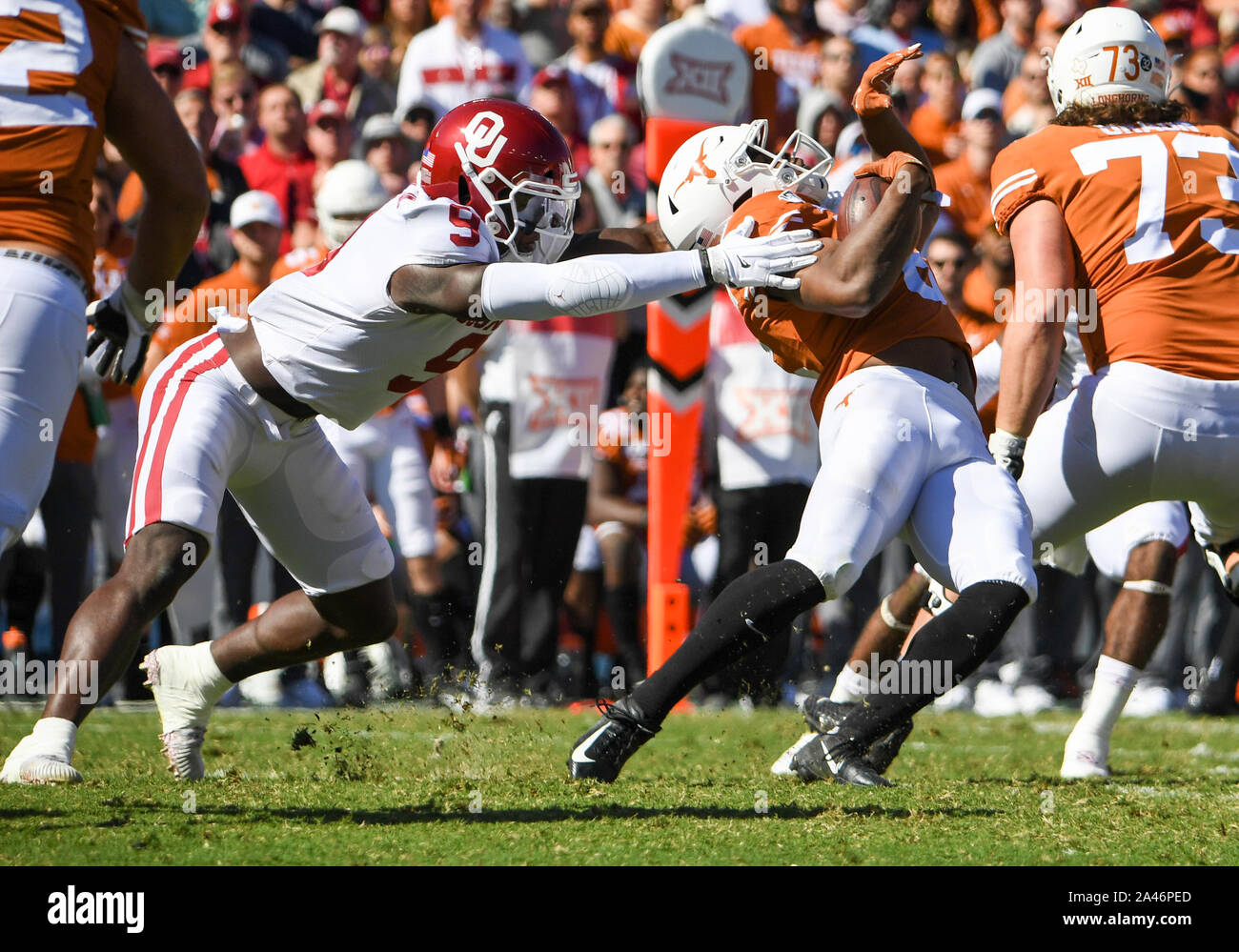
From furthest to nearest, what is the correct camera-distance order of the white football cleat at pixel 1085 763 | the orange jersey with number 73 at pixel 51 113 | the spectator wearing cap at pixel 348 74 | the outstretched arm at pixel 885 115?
the spectator wearing cap at pixel 348 74 → the white football cleat at pixel 1085 763 → the outstretched arm at pixel 885 115 → the orange jersey with number 73 at pixel 51 113

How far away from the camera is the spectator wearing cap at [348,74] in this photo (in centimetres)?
921

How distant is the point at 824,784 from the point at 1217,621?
4.61m

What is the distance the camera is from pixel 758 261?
360cm

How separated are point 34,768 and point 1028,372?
286 cm

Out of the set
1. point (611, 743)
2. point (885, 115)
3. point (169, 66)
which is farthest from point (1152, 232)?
point (169, 66)

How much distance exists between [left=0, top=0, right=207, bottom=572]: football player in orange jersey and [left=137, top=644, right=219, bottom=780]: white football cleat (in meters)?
0.96

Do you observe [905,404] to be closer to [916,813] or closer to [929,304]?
[929,304]

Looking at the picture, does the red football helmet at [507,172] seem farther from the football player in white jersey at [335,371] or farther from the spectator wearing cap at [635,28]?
the spectator wearing cap at [635,28]

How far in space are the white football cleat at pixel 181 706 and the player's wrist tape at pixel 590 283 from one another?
1634 mm

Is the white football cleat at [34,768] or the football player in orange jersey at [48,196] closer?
the football player in orange jersey at [48,196]

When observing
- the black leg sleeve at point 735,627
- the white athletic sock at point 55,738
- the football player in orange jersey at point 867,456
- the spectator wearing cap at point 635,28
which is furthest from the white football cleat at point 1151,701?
the white athletic sock at point 55,738

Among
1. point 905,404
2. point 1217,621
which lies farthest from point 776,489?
point 905,404

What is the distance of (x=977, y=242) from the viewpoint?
840 centimetres

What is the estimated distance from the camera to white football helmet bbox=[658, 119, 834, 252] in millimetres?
4301
